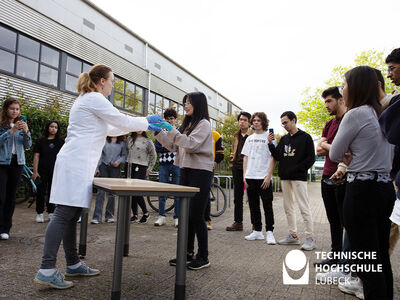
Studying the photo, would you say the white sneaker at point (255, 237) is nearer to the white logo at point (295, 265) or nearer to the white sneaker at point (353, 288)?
the white logo at point (295, 265)

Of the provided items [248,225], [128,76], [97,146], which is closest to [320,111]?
[128,76]

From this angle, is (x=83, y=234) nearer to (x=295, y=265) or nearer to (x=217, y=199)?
(x=295, y=265)

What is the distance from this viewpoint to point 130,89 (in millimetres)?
20625

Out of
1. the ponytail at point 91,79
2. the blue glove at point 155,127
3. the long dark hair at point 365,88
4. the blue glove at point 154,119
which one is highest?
the ponytail at point 91,79

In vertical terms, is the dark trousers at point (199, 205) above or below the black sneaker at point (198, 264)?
above

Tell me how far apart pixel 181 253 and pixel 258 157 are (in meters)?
2.91

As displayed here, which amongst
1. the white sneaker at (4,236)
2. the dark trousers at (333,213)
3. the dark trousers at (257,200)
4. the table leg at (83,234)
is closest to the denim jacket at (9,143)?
the white sneaker at (4,236)

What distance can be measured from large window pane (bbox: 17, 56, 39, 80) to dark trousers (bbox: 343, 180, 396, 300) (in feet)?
46.6

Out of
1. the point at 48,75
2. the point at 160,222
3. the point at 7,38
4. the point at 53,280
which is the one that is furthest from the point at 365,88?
the point at 48,75

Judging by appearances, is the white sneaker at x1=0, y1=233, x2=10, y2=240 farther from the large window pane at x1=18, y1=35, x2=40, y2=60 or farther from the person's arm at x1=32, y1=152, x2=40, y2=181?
the large window pane at x1=18, y1=35, x2=40, y2=60

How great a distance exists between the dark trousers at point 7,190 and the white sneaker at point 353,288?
432 cm

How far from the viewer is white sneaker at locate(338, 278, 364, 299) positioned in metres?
2.82

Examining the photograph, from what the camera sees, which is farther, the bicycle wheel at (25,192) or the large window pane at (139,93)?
the large window pane at (139,93)

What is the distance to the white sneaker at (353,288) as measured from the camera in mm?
2820
